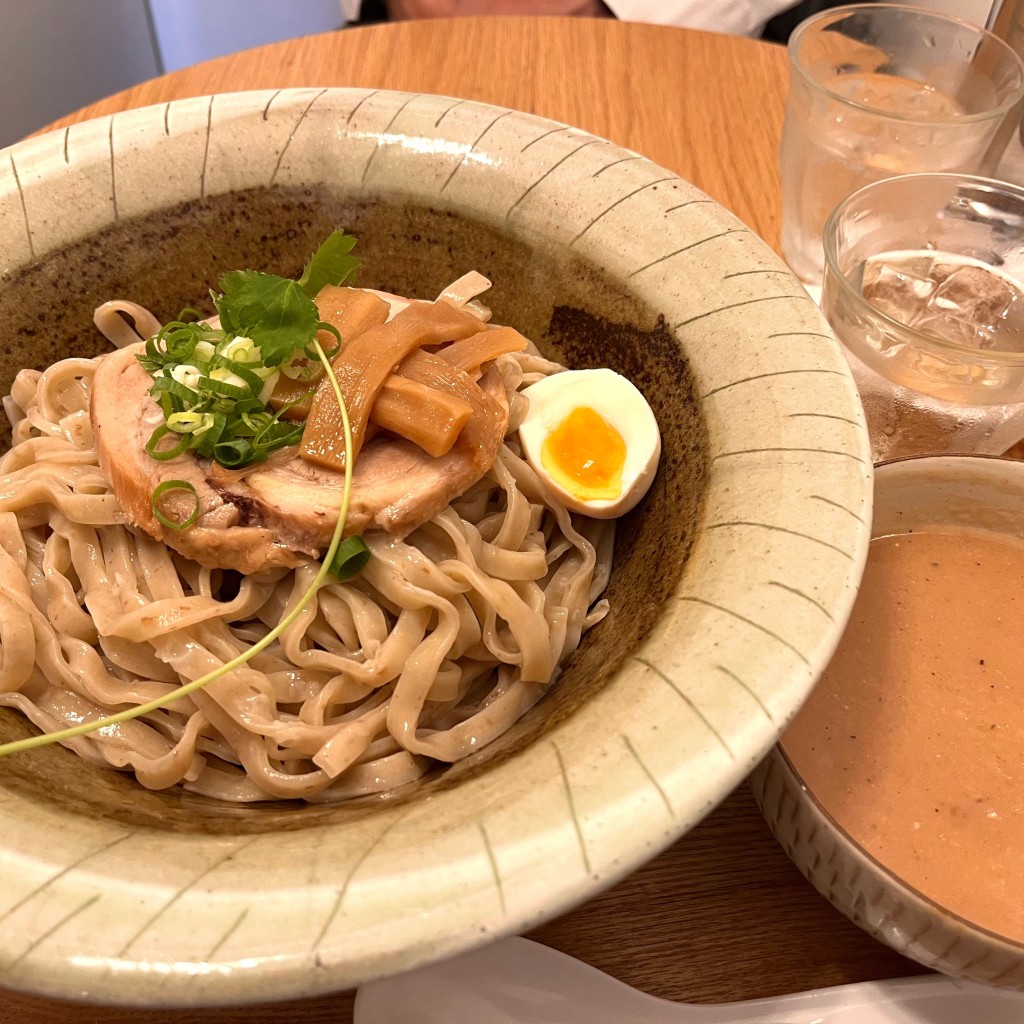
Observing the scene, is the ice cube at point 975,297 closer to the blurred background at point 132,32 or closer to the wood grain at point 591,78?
the wood grain at point 591,78

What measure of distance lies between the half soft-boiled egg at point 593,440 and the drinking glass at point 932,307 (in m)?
0.59

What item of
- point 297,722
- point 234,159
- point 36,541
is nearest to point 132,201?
point 234,159

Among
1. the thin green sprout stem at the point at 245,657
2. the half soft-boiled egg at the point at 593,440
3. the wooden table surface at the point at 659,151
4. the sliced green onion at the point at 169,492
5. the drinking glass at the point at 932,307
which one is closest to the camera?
the thin green sprout stem at the point at 245,657

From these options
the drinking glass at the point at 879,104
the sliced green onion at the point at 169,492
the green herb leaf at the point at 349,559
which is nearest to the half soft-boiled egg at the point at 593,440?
the green herb leaf at the point at 349,559

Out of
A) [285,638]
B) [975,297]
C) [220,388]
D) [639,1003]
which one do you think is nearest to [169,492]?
[220,388]

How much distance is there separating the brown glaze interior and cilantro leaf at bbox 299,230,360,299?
31 centimetres

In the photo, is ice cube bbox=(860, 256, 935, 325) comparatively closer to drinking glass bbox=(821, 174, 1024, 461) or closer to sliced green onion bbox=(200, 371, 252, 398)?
drinking glass bbox=(821, 174, 1024, 461)

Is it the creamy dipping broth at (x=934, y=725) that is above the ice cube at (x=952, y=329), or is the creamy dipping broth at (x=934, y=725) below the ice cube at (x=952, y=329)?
below

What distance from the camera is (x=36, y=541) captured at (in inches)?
68.5

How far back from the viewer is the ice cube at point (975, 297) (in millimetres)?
2018

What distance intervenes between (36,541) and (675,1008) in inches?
58.5

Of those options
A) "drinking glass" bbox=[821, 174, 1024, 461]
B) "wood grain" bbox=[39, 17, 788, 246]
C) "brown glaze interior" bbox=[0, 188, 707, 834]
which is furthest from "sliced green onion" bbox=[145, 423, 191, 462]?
"wood grain" bbox=[39, 17, 788, 246]

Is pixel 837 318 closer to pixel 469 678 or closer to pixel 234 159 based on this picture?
pixel 469 678

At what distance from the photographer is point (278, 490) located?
152 cm
